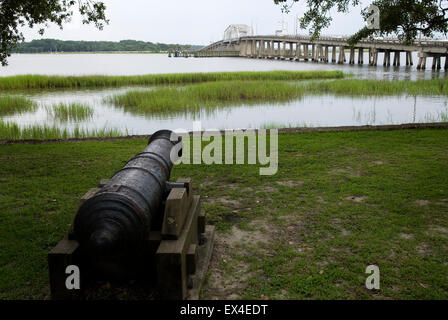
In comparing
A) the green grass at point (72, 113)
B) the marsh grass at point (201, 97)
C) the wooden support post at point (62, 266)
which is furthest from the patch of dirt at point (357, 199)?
the green grass at point (72, 113)

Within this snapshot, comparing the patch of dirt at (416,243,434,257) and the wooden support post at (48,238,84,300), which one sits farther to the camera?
the patch of dirt at (416,243,434,257)

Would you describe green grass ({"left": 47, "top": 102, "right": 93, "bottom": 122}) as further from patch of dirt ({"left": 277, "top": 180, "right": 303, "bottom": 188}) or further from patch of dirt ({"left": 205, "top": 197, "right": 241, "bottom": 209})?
patch of dirt ({"left": 205, "top": 197, "right": 241, "bottom": 209})

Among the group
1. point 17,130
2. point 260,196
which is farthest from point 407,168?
point 17,130

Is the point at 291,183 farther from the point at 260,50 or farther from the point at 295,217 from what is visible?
the point at 260,50

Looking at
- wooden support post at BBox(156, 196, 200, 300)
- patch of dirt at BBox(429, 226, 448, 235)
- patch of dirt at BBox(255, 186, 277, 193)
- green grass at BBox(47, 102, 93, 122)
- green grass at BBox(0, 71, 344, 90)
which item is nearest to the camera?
wooden support post at BBox(156, 196, 200, 300)

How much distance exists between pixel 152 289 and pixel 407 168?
229 inches

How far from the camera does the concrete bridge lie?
182 feet

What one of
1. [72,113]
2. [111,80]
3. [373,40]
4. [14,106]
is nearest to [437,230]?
[373,40]

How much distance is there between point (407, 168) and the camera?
8023mm

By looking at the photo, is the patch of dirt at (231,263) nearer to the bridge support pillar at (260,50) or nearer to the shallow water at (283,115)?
the shallow water at (283,115)

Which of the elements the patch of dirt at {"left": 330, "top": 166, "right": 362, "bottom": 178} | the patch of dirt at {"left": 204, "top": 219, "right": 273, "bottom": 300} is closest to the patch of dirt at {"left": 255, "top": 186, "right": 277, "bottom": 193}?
the patch of dirt at {"left": 204, "top": 219, "right": 273, "bottom": 300}

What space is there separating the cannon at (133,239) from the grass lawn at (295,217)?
46 cm

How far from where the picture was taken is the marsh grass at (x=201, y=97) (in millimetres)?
21609

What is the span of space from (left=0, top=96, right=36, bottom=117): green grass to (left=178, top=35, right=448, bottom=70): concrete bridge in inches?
627
